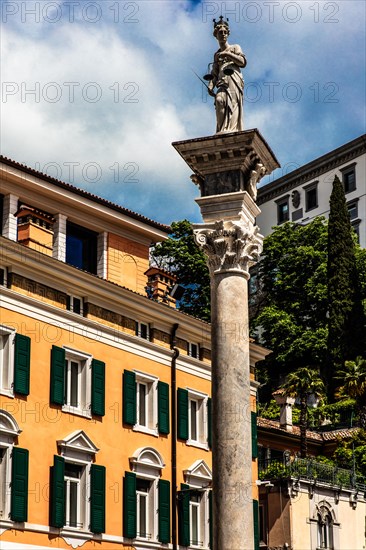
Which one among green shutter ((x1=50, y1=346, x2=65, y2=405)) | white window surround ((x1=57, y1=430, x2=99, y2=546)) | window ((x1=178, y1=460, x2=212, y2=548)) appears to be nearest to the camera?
green shutter ((x1=50, y1=346, x2=65, y2=405))

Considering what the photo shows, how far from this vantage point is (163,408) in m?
37.2

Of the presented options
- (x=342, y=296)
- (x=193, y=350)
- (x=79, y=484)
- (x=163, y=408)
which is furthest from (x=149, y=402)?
(x=342, y=296)

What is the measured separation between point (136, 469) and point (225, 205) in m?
18.3

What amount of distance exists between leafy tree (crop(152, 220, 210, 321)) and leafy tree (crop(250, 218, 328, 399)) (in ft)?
14.5

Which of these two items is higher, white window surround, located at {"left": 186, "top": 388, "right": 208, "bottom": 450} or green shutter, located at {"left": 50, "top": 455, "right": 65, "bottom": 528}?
white window surround, located at {"left": 186, "top": 388, "right": 208, "bottom": 450}

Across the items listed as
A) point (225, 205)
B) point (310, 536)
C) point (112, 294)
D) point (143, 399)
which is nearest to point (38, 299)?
point (112, 294)

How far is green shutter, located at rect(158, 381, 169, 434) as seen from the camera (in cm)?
3694

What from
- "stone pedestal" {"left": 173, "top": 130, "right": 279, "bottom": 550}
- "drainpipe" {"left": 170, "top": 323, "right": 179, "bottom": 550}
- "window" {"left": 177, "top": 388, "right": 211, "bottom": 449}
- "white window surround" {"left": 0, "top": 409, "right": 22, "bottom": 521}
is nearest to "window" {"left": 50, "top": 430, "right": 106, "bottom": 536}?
"white window surround" {"left": 0, "top": 409, "right": 22, "bottom": 521}

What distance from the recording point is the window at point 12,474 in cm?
3025

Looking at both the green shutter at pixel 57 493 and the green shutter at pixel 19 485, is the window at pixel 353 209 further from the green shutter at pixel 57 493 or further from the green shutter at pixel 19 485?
the green shutter at pixel 19 485

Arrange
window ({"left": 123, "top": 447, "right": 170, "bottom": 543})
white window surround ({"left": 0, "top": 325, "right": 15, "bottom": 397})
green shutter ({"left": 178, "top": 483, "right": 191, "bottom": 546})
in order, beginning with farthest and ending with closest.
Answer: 1. green shutter ({"left": 178, "top": 483, "right": 191, "bottom": 546})
2. window ({"left": 123, "top": 447, "right": 170, "bottom": 543})
3. white window surround ({"left": 0, "top": 325, "right": 15, "bottom": 397})

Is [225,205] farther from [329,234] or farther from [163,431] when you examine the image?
[329,234]

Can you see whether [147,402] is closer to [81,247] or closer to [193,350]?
[193,350]

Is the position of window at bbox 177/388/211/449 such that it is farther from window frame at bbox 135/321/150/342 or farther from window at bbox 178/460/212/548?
window frame at bbox 135/321/150/342
